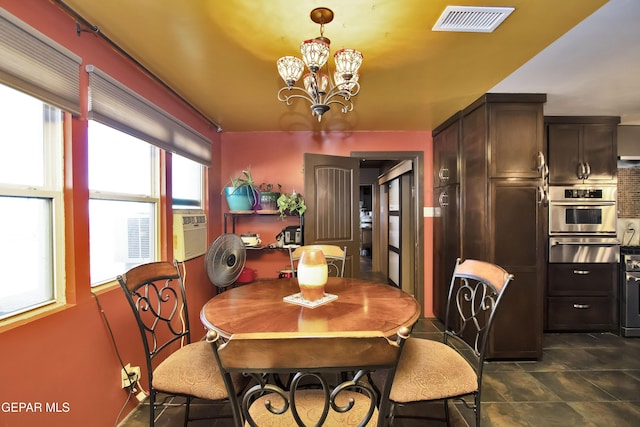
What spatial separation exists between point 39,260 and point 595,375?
12.2ft

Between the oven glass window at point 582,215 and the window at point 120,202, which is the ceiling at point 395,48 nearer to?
the window at point 120,202

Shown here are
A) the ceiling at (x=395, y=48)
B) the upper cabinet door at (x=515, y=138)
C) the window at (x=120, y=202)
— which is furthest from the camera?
the upper cabinet door at (x=515, y=138)

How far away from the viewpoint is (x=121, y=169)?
1919 millimetres

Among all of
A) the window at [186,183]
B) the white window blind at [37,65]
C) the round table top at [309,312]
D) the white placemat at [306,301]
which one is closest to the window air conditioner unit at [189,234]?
the window at [186,183]

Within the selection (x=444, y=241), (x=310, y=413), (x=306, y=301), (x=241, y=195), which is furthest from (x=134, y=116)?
(x=444, y=241)

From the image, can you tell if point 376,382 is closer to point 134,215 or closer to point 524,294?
point 524,294

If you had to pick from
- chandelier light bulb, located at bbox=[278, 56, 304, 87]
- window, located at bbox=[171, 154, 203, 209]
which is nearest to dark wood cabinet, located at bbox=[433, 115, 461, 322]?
chandelier light bulb, located at bbox=[278, 56, 304, 87]

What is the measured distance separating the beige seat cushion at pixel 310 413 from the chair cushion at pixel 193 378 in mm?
244

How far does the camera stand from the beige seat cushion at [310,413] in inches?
41.3

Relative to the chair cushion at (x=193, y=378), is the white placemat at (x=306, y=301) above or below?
above

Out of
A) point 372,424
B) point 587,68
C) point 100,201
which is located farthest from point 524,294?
point 100,201

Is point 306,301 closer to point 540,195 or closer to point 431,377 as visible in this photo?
point 431,377

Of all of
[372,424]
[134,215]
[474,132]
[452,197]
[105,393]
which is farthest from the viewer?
[452,197]

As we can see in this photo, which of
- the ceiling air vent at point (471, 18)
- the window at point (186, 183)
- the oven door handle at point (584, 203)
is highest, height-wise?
the ceiling air vent at point (471, 18)
